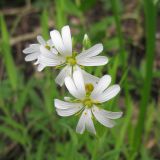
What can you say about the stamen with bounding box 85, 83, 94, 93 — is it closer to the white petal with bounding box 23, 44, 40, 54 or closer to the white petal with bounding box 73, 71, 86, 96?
the white petal with bounding box 73, 71, 86, 96

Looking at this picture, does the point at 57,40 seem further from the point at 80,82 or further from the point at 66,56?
the point at 80,82

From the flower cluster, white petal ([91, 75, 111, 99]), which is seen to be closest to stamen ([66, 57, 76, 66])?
the flower cluster

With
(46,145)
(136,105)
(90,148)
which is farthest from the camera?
(136,105)

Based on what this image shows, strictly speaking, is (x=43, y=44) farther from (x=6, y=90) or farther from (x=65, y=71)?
(x=6, y=90)

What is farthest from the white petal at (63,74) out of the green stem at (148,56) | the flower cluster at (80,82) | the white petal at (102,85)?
the green stem at (148,56)

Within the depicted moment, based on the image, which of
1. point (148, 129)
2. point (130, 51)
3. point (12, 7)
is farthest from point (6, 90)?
point (12, 7)

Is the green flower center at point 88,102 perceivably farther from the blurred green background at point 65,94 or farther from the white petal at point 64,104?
the blurred green background at point 65,94
